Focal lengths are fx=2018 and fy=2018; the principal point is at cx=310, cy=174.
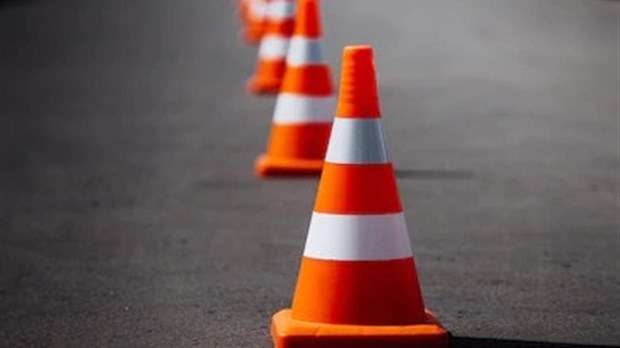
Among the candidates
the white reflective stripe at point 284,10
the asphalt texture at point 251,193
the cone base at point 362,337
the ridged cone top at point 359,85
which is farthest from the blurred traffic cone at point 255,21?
the cone base at point 362,337

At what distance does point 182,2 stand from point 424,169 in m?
23.1

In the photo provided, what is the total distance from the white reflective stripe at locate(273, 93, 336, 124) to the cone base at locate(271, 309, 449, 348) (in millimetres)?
5370

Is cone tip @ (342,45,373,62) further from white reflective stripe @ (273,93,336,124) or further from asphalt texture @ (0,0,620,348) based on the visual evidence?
white reflective stripe @ (273,93,336,124)

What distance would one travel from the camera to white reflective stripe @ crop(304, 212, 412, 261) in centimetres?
661

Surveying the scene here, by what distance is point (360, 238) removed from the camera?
6.64 meters

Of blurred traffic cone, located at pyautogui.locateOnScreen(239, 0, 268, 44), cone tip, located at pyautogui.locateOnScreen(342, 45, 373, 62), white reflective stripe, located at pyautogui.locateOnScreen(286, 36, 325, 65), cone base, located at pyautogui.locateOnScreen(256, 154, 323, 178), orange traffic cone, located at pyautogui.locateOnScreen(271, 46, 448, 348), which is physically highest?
cone tip, located at pyautogui.locateOnScreen(342, 45, 373, 62)

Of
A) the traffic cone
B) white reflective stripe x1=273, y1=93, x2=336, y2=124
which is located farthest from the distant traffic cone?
white reflective stripe x1=273, y1=93, x2=336, y2=124

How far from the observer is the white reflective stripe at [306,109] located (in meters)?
11.8

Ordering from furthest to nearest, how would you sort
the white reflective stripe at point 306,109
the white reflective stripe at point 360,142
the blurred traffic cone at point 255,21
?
the blurred traffic cone at point 255,21 < the white reflective stripe at point 306,109 < the white reflective stripe at point 360,142

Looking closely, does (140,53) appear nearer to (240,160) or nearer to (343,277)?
(240,160)

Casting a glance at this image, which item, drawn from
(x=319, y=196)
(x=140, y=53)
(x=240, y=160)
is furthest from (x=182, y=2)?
(x=319, y=196)

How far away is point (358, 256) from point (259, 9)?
19.2 metres

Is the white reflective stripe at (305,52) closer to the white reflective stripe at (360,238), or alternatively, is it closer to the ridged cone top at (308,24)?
the ridged cone top at (308,24)

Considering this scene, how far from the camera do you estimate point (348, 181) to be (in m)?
6.75
